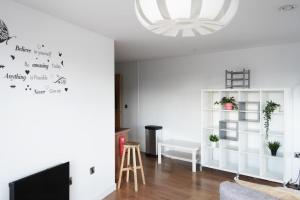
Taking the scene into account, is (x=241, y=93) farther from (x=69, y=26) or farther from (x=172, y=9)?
(x=172, y=9)

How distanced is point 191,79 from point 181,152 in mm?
1578

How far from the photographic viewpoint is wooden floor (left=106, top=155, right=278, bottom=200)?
3.16 metres

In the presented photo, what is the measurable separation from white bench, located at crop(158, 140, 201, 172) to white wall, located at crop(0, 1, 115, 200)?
1.54 m

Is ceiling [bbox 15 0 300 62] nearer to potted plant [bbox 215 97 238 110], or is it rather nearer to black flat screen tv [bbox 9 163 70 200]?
potted plant [bbox 215 97 238 110]

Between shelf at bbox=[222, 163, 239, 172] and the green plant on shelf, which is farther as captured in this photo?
the green plant on shelf

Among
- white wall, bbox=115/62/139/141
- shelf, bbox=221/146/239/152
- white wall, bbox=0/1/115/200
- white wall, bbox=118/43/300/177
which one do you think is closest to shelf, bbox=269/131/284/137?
white wall, bbox=118/43/300/177

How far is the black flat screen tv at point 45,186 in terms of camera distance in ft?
6.23

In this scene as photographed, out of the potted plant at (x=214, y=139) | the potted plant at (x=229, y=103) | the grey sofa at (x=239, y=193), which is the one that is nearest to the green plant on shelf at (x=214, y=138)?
the potted plant at (x=214, y=139)

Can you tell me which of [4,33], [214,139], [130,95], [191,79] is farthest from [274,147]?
[4,33]

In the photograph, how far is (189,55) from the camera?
4.70 m

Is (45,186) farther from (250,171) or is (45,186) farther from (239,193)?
(250,171)

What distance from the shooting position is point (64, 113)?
247 centimetres

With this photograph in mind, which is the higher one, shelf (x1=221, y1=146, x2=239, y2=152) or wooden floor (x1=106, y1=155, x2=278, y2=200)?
shelf (x1=221, y1=146, x2=239, y2=152)

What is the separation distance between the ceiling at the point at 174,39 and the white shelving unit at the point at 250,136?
0.84 m
